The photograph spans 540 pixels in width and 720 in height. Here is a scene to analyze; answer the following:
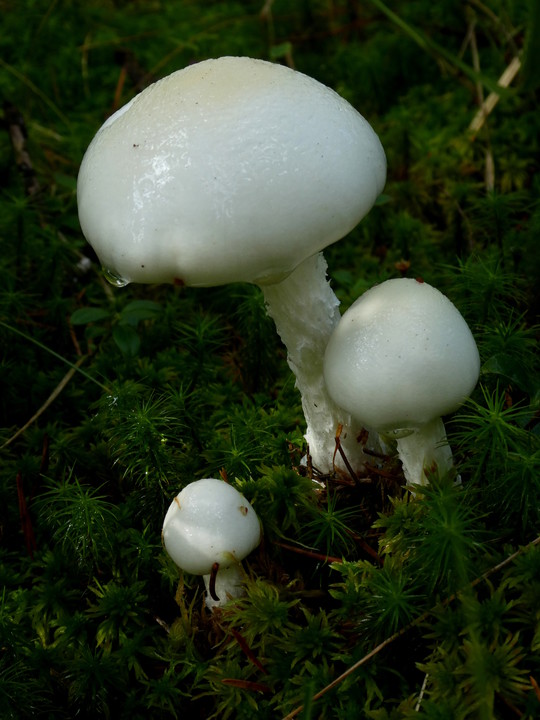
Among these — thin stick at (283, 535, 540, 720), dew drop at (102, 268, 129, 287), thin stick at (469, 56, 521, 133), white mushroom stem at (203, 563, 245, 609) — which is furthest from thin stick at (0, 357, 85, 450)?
thin stick at (469, 56, 521, 133)

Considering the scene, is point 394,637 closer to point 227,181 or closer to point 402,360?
point 402,360

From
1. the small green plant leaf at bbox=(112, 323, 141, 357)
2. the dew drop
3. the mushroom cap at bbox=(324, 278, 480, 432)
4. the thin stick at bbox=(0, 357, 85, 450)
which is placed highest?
the dew drop

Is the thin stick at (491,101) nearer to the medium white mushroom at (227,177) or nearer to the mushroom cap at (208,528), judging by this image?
the medium white mushroom at (227,177)

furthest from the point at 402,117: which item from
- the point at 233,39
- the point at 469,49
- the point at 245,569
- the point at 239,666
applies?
the point at 239,666

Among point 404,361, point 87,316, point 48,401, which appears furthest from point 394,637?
point 87,316

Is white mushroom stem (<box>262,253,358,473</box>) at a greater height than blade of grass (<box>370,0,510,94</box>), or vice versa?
blade of grass (<box>370,0,510,94</box>)

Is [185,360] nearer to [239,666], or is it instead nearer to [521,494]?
[239,666]

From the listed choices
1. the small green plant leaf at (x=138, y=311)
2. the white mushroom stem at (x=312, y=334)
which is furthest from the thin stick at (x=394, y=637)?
the small green plant leaf at (x=138, y=311)

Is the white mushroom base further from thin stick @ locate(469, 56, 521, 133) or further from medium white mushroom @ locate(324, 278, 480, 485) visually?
thin stick @ locate(469, 56, 521, 133)
